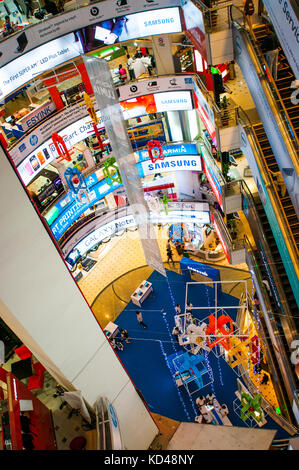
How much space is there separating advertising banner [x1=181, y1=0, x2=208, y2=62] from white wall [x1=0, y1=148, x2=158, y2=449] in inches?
405

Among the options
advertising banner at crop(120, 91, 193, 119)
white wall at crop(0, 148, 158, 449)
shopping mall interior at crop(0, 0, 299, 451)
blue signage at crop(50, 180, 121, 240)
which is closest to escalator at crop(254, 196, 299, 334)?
shopping mall interior at crop(0, 0, 299, 451)

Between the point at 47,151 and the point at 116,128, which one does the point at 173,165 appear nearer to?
the point at 47,151

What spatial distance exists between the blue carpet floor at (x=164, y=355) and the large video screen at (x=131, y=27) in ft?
40.8

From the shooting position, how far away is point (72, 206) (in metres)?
21.2

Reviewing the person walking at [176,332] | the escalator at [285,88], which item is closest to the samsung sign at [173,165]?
the escalator at [285,88]

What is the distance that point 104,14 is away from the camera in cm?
1596

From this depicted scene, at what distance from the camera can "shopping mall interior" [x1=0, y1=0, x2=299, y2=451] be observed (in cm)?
834

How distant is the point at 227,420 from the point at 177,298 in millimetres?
6959

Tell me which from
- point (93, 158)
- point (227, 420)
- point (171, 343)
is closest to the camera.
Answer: point (227, 420)

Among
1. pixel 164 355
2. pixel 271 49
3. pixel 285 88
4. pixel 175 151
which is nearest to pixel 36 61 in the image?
pixel 175 151

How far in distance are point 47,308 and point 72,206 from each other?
1392 centimetres

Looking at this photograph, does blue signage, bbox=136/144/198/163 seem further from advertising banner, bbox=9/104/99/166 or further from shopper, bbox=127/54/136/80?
shopper, bbox=127/54/136/80

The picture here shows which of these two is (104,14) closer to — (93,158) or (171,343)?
(93,158)
